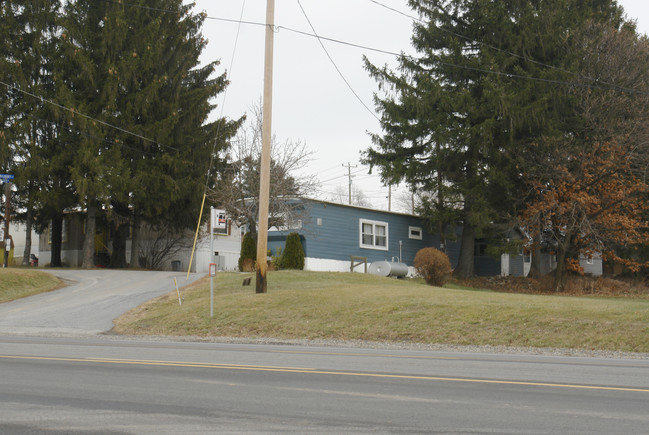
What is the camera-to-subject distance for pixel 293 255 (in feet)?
102

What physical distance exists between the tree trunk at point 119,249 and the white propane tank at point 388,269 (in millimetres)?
14482

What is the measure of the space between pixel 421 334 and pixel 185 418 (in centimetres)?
992

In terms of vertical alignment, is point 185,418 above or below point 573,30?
below

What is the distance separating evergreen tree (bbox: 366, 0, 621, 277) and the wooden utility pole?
1429cm

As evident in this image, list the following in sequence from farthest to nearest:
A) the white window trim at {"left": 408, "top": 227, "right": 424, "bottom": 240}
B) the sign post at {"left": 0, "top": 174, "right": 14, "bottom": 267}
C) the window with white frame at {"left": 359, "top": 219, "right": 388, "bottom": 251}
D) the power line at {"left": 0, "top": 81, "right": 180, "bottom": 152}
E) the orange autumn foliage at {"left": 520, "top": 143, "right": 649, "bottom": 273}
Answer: the white window trim at {"left": 408, "top": 227, "right": 424, "bottom": 240}
the window with white frame at {"left": 359, "top": 219, "right": 388, "bottom": 251}
the power line at {"left": 0, "top": 81, "right": 180, "bottom": 152}
the orange autumn foliage at {"left": 520, "top": 143, "right": 649, "bottom": 273}
the sign post at {"left": 0, "top": 174, "right": 14, "bottom": 267}

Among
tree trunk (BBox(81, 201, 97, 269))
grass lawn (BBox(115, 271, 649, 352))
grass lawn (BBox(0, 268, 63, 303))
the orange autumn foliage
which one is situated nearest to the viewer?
grass lawn (BBox(115, 271, 649, 352))

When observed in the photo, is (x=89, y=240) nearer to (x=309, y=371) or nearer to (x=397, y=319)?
(x=397, y=319)

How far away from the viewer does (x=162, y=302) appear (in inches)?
855

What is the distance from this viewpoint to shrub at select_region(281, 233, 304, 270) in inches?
1224

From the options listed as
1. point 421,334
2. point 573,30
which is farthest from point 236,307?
point 573,30

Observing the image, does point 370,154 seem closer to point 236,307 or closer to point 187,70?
point 187,70

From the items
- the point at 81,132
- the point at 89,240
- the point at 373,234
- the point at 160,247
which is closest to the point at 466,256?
the point at 373,234

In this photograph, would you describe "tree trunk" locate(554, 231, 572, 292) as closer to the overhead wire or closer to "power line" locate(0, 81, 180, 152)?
"power line" locate(0, 81, 180, 152)

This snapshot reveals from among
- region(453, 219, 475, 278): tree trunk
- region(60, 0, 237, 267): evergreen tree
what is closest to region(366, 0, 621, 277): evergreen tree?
region(453, 219, 475, 278): tree trunk
